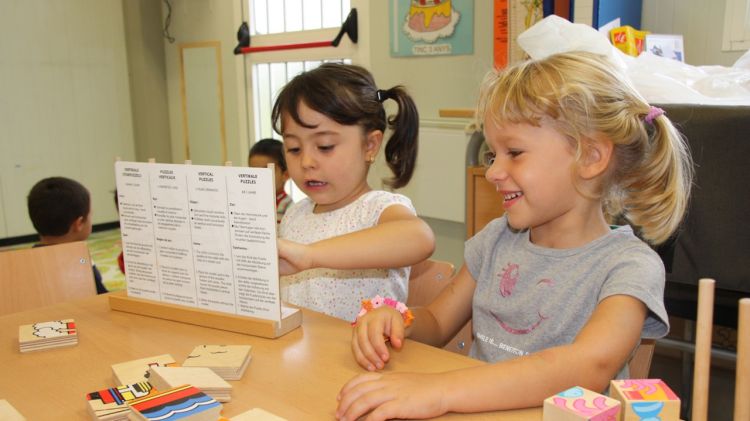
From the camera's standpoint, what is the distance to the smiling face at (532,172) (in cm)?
96

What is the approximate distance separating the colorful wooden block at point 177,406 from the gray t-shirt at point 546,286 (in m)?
0.53

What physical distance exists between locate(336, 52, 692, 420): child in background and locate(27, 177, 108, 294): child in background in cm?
173

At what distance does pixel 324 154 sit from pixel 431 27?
1.71m

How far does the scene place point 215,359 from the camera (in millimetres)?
830

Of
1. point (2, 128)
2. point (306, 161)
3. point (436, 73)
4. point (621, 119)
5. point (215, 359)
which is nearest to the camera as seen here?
point (215, 359)

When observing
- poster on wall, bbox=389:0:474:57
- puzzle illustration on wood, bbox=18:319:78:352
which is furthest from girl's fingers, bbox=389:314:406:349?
poster on wall, bbox=389:0:474:57

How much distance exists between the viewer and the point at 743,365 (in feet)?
1.75

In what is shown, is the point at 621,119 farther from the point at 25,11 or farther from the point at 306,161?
the point at 25,11

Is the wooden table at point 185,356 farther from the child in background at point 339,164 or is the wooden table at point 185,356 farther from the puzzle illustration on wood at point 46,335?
the child in background at point 339,164

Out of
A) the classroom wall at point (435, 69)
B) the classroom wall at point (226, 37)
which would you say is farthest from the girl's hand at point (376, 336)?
the classroom wall at point (226, 37)

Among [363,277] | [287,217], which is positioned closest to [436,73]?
[287,217]

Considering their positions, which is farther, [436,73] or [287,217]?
[436,73]

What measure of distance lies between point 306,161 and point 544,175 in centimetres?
54

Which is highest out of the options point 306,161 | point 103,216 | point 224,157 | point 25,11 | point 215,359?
point 25,11
